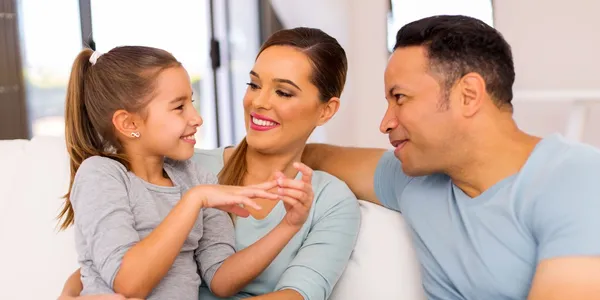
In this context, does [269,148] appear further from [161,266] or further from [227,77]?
[227,77]

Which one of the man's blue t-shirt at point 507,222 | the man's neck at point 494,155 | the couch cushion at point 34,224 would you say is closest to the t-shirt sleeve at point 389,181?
the man's blue t-shirt at point 507,222

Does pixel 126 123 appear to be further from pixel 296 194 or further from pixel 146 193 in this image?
pixel 296 194

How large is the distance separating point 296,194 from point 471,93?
0.41 meters

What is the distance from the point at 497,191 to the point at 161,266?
2.17 ft

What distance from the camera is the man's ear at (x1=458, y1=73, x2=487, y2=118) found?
151 cm

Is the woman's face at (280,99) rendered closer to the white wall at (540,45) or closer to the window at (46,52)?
the window at (46,52)

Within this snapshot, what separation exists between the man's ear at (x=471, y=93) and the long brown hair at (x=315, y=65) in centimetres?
39

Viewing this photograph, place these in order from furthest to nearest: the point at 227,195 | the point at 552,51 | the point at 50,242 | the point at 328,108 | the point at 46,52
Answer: the point at 552,51
the point at 46,52
the point at 50,242
the point at 328,108
the point at 227,195

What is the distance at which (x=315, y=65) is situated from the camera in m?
1.80

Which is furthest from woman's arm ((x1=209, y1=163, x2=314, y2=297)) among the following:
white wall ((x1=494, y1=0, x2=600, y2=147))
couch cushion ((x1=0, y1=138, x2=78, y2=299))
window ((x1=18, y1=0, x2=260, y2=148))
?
white wall ((x1=494, y1=0, x2=600, y2=147))

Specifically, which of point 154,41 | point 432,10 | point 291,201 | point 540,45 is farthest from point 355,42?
point 291,201

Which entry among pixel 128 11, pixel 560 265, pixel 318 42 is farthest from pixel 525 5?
pixel 560 265

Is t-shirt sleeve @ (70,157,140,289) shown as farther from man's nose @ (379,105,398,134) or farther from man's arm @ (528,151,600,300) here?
man's arm @ (528,151,600,300)

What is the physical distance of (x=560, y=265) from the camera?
129 cm
